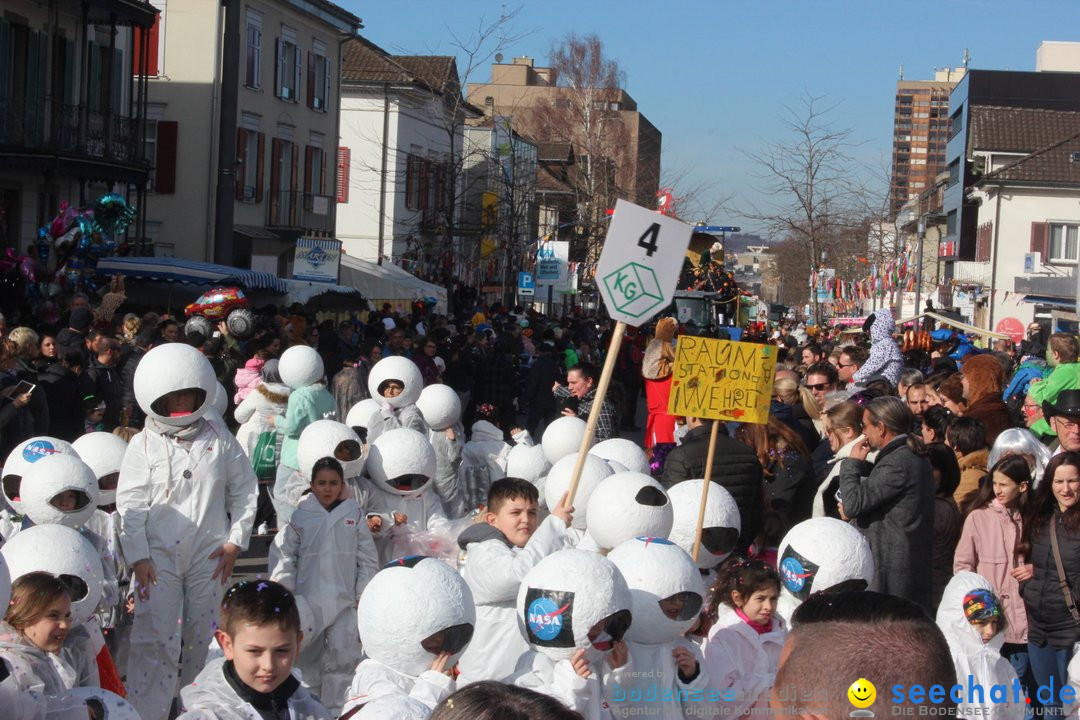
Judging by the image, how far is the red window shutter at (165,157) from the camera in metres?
33.4

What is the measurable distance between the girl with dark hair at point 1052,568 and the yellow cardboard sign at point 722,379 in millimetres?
1413

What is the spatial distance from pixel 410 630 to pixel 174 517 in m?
2.97

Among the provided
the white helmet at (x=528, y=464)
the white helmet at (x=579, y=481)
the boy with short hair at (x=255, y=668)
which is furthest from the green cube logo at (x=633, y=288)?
the boy with short hair at (x=255, y=668)

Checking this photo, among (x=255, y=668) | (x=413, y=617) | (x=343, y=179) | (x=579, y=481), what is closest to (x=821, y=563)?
(x=579, y=481)

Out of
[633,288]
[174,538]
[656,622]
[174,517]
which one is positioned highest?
[633,288]

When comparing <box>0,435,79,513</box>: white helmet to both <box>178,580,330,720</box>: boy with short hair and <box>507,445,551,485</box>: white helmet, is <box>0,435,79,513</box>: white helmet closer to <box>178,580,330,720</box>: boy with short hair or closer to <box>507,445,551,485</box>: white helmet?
<box>178,580,330,720</box>: boy with short hair

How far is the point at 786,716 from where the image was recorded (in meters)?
2.46

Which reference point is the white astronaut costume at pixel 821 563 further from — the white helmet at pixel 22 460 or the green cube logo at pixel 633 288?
the white helmet at pixel 22 460

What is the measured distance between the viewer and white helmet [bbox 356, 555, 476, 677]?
407cm

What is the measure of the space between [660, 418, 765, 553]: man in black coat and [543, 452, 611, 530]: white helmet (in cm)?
80

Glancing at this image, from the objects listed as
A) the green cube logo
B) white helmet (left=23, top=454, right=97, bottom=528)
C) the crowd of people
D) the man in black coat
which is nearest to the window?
the crowd of people

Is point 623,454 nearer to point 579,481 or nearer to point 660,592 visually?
point 579,481

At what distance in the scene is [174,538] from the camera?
666 cm

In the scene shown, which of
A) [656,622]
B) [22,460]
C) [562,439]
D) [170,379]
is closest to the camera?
[656,622]
